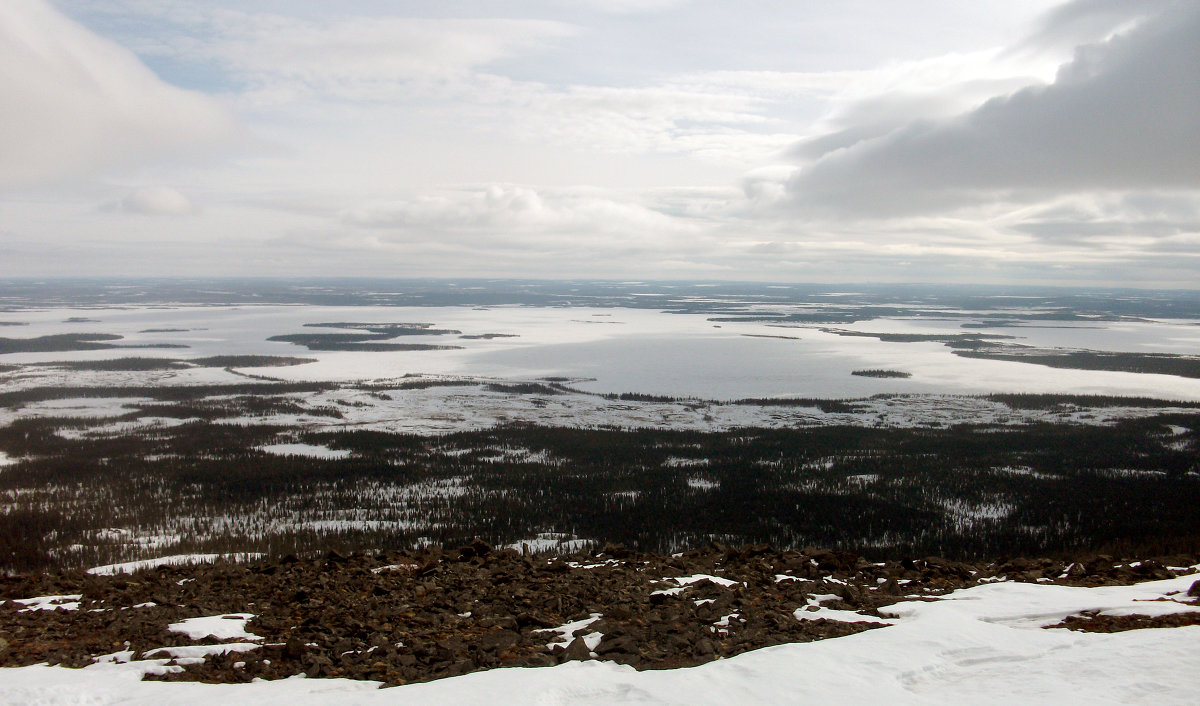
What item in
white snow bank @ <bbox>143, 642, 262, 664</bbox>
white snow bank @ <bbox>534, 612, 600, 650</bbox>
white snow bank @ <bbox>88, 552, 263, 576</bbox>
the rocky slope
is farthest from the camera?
white snow bank @ <bbox>88, 552, 263, 576</bbox>

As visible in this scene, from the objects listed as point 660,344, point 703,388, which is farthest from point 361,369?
point 660,344

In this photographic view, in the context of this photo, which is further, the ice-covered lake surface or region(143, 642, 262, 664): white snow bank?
the ice-covered lake surface

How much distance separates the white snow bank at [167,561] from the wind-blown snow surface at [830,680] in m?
10.9

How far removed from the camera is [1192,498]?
1096 inches

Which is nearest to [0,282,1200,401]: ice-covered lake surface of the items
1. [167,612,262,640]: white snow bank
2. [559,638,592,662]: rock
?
[167,612,262,640]: white snow bank

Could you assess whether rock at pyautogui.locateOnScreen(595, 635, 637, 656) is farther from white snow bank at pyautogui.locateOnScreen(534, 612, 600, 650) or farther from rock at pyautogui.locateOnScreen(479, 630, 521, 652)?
rock at pyautogui.locateOnScreen(479, 630, 521, 652)

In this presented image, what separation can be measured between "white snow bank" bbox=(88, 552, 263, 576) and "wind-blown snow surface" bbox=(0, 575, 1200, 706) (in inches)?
429

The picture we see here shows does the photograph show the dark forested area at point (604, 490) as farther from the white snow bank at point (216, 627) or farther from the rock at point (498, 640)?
the rock at point (498, 640)

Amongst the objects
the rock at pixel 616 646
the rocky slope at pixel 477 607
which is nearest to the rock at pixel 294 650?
the rocky slope at pixel 477 607

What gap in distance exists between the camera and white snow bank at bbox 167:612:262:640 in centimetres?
861

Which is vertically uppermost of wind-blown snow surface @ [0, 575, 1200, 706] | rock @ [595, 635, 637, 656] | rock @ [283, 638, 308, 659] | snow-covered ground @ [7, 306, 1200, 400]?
wind-blown snow surface @ [0, 575, 1200, 706]

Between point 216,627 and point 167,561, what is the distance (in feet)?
38.3

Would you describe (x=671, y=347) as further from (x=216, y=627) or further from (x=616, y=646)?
(x=616, y=646)

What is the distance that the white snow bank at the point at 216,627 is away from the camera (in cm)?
861
